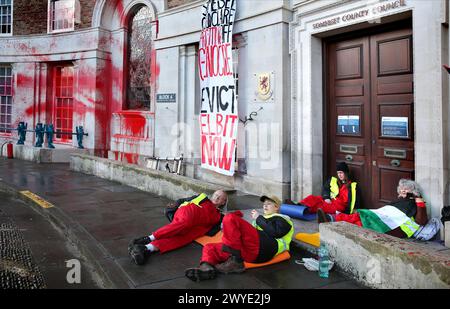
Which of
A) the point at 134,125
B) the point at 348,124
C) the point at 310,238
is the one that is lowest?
the point at 310,238

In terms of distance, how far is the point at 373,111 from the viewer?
6.82 meters

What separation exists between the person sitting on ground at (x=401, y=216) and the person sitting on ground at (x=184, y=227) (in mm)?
1914

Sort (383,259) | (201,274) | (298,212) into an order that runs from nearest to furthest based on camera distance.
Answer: (383,259) → (201,274) → (298,212)

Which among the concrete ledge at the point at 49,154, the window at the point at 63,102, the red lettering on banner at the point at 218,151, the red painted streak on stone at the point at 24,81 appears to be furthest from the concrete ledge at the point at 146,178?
the red painted streak on stone at the point at 24,81

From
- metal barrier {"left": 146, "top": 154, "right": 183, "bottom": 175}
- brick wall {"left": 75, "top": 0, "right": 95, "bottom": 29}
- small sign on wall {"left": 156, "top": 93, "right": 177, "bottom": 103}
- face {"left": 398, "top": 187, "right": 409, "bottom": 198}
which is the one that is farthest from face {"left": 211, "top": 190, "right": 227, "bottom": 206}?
brick wall {"left": 75, "top": 0, "right": 95, "bottom": 29}

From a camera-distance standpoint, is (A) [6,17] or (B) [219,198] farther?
(A) [6,17]

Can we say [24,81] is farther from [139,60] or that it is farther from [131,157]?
[131,157]

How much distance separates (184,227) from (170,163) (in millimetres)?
6416

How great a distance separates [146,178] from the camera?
30.6 feet

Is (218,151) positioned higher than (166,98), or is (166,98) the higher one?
(166,98)

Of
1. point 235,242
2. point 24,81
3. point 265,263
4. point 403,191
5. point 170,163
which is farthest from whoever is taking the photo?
point 24,81

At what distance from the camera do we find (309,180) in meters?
7.61

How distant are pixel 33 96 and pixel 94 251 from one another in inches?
577

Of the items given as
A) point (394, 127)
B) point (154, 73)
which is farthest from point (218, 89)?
point (154, 73)
